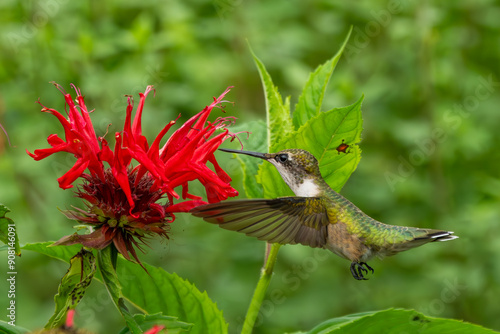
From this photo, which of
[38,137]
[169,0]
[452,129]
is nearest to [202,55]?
[169,0]

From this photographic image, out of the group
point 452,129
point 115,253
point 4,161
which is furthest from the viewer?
point 452,129

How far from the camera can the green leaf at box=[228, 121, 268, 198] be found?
1277 millimetres

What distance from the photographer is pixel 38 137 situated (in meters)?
2.60

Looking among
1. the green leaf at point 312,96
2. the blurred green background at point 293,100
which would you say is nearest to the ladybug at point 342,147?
the green leaf at point 312,96

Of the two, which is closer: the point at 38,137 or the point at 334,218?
the point at 334,218

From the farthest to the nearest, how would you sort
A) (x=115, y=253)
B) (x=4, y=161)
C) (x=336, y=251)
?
(x=4, y=161), (x=336, y=251), (x=115, y=253)

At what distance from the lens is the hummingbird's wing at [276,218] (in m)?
1.00

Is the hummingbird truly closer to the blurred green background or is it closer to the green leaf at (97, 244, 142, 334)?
the green leaf at (97, 244, 142, 334)

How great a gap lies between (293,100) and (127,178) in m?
2.21

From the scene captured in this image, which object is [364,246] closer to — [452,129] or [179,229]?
[179,229]

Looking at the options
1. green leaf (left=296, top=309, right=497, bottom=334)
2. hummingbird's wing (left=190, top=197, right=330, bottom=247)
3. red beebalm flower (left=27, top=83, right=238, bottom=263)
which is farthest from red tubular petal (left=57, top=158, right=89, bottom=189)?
green leaf (left=296, top=309, right=497, bottom=334)

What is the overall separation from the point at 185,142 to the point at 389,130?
6.15 feet

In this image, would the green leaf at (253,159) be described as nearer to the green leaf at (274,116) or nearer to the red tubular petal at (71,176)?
the green leaf at (274,116)

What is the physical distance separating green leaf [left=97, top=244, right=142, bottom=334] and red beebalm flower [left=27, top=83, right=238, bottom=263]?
0.06 feet
